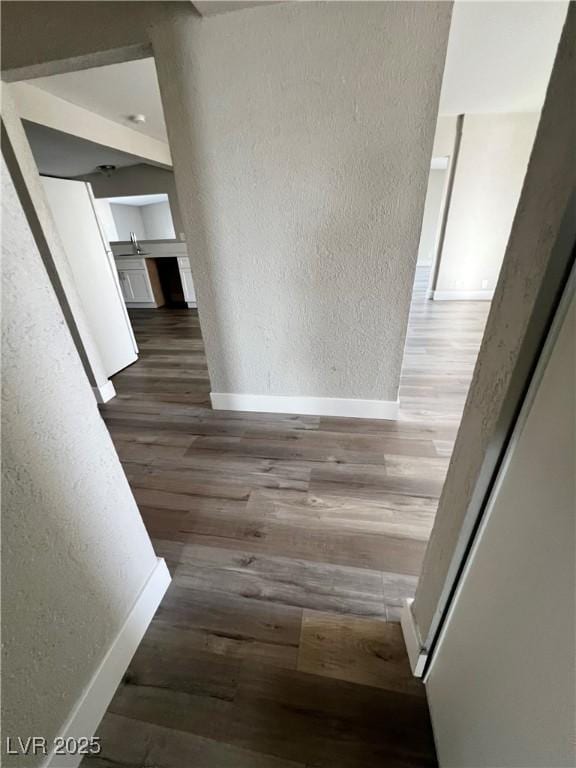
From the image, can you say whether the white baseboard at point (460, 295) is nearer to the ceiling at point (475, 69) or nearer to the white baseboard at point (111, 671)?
the ceiling at point (475, 69)

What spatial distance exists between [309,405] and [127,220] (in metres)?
7.92

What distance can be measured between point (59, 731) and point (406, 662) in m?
0.98

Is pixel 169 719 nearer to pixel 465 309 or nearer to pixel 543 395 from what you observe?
pixel 543 395

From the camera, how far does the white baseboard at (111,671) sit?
797mm

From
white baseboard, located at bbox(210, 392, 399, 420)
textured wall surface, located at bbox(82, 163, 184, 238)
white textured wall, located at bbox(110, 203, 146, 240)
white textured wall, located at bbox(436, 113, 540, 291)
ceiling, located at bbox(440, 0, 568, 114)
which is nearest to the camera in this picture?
ceiling, located at bbox(440, 0, 568, 114)

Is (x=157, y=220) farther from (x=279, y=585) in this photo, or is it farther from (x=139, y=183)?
(x=279, y=585)

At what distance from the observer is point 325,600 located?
1.15 meters

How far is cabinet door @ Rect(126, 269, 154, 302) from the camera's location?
5.17 metres

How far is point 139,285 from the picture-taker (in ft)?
17.3

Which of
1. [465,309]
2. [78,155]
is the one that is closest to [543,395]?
[465,309]

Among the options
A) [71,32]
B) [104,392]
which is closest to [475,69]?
[71,32]

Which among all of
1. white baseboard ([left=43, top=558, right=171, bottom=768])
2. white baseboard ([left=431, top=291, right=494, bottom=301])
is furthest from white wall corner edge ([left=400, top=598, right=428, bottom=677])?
white baseboard ([left=431, top=291, right=494, bottom=301])

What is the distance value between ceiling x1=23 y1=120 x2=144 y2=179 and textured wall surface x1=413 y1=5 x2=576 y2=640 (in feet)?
11.9

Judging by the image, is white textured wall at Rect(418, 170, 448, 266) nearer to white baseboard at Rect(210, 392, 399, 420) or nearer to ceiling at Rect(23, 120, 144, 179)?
ceiling at Rect(23, 120, 144, 179)
